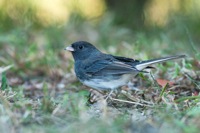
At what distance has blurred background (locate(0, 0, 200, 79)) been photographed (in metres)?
5.59

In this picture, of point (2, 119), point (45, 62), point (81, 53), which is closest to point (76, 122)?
point (2, 119)

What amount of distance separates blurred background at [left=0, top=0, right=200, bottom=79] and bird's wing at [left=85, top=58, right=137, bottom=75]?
0.59 m

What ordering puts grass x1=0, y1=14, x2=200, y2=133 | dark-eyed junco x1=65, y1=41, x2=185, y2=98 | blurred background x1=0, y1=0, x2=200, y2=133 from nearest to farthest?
grass x1=0, y1=14, x2=200, y2=133 < blurred background x1=0, y1=0, x2=200, y2=133 < dark-eyed junco x1=65, y1=41, x2=185, y2=98

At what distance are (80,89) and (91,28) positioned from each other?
2566 mm

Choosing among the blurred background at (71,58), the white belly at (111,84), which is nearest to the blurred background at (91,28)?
the blurred background at (71,58)

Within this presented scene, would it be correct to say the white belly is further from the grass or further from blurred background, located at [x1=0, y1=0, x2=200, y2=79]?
blurred background, located at [x1=0, y1=0, x2=200, y2=79]

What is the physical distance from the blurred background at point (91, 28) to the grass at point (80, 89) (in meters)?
0.01

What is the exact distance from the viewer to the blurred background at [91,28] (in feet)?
18.3

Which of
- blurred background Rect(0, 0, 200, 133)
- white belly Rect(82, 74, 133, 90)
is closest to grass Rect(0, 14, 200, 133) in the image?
blurred background Rect(0, 0, 200, 133)

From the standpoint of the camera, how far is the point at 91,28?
23.6 feet

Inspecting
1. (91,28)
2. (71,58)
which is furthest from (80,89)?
(91,28)

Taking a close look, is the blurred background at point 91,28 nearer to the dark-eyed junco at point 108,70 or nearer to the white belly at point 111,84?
the dark-eyed junco at point 108,70

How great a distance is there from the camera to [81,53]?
479 centimetres

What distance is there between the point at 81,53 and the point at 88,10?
132 inches
